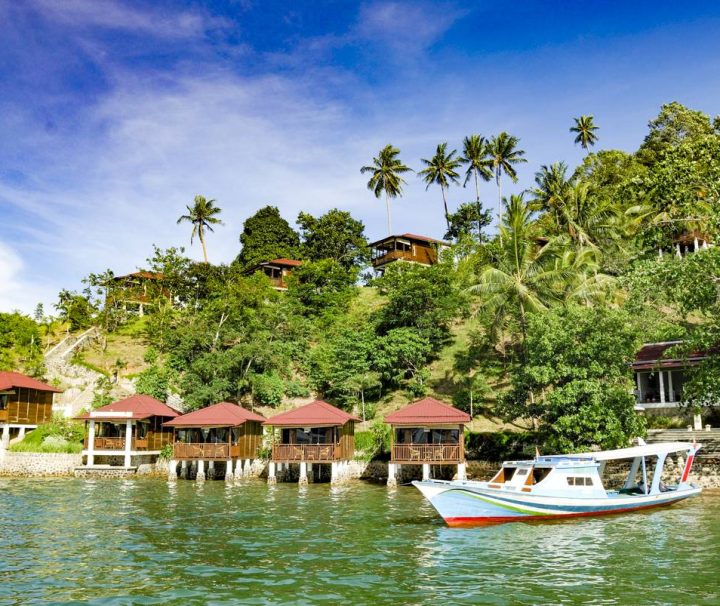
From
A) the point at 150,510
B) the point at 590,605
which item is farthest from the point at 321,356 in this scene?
the point at 590,605

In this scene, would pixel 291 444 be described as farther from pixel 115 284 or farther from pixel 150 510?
pixel 115 284

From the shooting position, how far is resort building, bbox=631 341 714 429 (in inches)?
1527

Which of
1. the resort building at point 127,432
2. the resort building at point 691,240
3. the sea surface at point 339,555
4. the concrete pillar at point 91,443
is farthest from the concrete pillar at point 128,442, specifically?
the resort building at point 691,240

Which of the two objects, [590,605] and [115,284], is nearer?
[590,605]

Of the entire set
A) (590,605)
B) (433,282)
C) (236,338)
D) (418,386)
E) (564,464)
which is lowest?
(590,605)

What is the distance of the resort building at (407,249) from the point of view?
7403cm

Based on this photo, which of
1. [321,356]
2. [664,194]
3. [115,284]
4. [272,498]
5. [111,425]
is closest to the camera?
[664,194]

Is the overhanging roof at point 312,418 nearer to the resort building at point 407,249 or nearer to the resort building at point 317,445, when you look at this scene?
the resort building at point 317,445

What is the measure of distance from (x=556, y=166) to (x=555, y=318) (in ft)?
118

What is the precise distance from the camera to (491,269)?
132 feet

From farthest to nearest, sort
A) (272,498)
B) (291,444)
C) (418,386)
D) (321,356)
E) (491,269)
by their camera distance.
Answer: (321,356) < (418,386) < (491,269) < (291,444) < (272,498)

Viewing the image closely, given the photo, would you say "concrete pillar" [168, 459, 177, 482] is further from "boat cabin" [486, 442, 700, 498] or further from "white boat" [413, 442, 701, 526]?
"boat cabin" [486, 442, 700, 498]

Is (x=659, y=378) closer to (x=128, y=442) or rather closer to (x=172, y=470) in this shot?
(x=172, y=470)

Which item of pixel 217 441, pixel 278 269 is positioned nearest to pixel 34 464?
pixel 217 441
